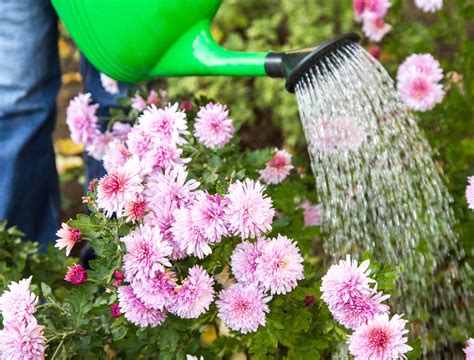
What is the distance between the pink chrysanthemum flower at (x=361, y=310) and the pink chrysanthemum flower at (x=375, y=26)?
3.21ft

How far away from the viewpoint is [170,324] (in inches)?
59.4

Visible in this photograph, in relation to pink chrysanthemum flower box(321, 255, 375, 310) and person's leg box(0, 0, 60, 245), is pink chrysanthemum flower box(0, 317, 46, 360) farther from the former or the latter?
person's leg box(0, 0, 60, 245)

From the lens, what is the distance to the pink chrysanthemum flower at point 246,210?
4.51 ft

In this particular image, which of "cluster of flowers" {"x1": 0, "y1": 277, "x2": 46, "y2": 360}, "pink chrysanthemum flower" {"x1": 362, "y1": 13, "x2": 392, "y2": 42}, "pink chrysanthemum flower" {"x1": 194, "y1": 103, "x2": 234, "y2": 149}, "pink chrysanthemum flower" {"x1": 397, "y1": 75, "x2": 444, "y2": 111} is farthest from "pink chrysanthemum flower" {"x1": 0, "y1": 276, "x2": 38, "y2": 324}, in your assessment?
"pink chrysanthemum flower" {"x1": 362, "y1": 13, "x2": 392, "y2": 42}

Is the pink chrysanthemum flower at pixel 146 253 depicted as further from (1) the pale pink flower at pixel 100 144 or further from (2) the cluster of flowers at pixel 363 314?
(1) the pale pink flower at pixel 100 144

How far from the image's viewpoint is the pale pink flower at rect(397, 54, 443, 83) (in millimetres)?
1952

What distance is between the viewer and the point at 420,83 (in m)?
1.94

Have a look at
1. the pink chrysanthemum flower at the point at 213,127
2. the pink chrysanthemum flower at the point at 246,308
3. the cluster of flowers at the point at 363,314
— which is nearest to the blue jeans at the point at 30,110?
the pink chrysanthemum flower at the point at 213,127

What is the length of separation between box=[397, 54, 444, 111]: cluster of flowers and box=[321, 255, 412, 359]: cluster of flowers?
666 mm

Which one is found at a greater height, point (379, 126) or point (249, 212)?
point (249, 212)

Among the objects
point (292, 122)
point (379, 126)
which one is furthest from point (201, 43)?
point (292, 122)

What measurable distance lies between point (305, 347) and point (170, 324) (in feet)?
0.83

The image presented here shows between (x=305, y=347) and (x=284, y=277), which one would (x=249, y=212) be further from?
(x=305, y=347)

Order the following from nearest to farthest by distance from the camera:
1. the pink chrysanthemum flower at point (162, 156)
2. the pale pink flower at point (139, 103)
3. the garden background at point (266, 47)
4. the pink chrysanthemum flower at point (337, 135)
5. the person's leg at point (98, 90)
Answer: the pink chrysanthemum flower at point (162, 156) < the pink chrysanthemum flower at point (337, 135) < the pale pink flower at point (139, 103) < the person's leg at point (98, 90) < the garden background at point (266, 47)
